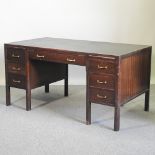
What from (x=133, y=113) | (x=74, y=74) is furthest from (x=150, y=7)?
(x=133, y=113)

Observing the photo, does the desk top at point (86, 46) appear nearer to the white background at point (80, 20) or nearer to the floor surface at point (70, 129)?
the floor surface at point (70, 129)

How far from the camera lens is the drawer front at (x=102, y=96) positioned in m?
2.80

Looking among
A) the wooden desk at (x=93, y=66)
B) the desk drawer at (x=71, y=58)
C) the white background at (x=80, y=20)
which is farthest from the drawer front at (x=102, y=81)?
the white background at (x=80, y=20)

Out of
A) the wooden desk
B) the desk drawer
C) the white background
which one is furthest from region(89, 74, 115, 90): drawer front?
the white background

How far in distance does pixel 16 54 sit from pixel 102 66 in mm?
946

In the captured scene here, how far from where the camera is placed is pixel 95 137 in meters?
2.70

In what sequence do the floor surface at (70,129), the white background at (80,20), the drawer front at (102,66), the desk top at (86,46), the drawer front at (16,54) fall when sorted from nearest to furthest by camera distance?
the floor surface at (70,129) < the drawer front at (102,66) < the desk top at (86,46) < the drawer front at (16,54) < the white background at (80,20)

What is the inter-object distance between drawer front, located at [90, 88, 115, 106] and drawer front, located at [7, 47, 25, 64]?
2.63 feet

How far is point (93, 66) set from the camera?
2830mm

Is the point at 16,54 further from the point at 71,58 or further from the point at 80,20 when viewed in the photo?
the point at 80,20

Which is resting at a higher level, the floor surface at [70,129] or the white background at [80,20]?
the white background at [80,20]

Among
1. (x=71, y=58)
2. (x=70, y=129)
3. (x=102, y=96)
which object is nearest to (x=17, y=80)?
(x=71, y=58)

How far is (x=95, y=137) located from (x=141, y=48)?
0.90 meters

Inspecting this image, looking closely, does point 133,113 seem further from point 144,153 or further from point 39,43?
point 39,43
